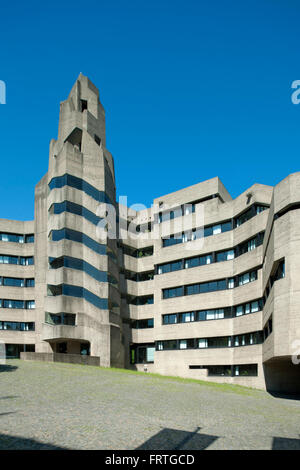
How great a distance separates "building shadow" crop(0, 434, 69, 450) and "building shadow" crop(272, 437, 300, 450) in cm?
573

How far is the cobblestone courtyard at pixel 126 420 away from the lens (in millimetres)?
10898

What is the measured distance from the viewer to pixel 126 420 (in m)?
13.6

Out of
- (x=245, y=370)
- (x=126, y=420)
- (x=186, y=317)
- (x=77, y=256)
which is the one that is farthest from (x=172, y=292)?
(x=126, y=420)

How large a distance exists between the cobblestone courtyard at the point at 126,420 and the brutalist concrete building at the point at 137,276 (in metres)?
14.1

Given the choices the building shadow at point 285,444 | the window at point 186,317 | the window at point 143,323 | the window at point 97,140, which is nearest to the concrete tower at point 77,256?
the window at point 97,140

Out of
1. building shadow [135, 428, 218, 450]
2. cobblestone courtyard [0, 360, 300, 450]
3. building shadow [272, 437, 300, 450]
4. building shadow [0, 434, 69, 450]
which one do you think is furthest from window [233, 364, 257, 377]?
building shadow [0, 434, 69, 450]

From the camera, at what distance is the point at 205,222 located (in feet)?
148

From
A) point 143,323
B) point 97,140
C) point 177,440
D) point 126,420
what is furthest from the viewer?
point 143,323

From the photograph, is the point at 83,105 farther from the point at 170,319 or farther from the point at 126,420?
the point at 126,420

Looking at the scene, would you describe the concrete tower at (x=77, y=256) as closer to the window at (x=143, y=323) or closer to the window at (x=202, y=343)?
the window at (x=143, y=323)

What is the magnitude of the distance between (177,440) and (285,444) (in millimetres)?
3069

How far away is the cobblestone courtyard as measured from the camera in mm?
10898

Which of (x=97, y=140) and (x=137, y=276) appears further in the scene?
(x=137, y=276)
